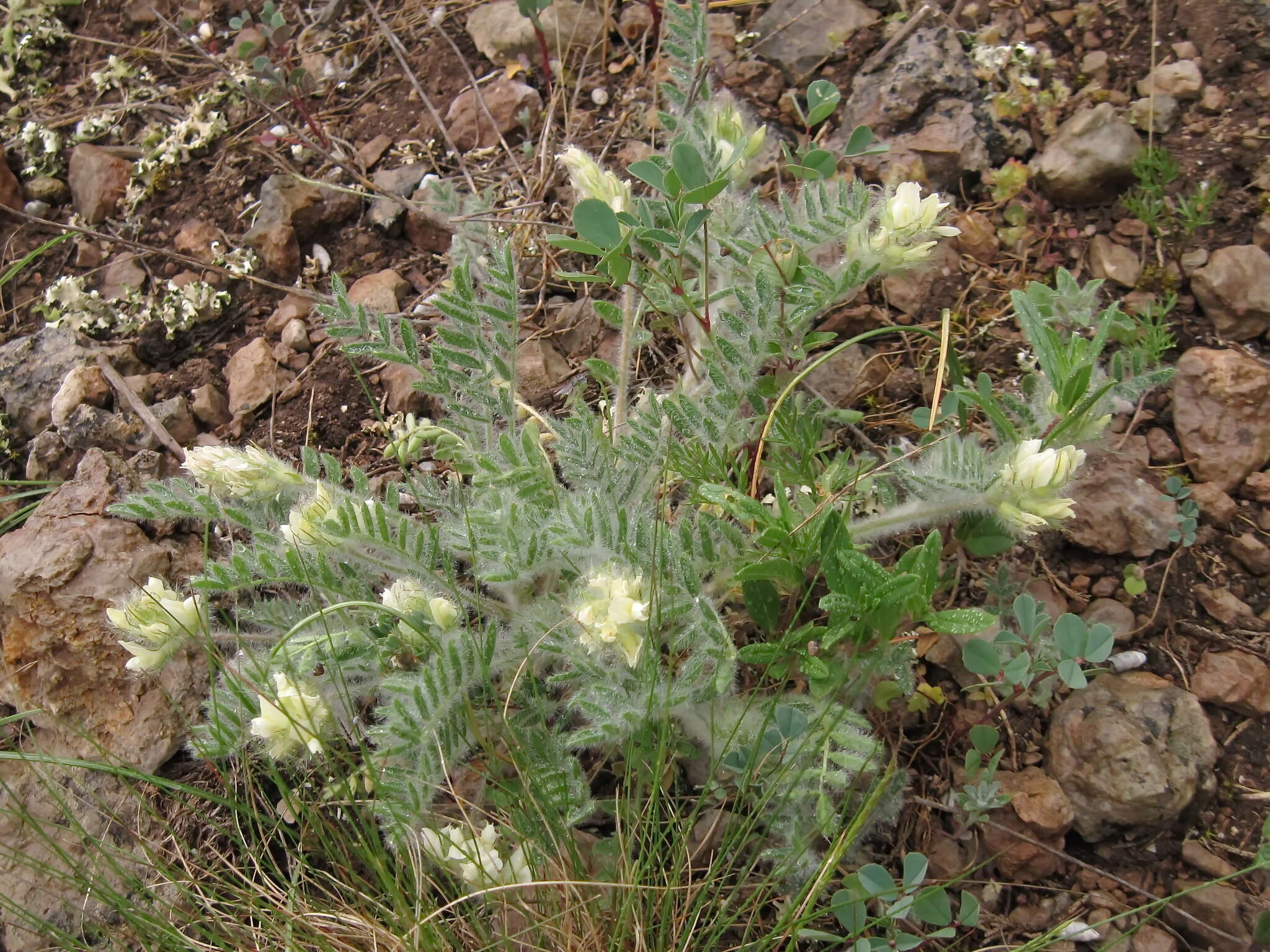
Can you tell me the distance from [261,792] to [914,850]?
49.1 inches

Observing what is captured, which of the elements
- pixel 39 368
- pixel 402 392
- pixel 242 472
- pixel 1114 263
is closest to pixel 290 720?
pixel 242 472

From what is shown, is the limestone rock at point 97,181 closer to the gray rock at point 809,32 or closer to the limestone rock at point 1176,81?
the gray rock at point 809,32

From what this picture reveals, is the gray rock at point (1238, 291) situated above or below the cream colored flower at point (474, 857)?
above

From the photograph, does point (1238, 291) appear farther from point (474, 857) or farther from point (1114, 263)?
point (474, 857)

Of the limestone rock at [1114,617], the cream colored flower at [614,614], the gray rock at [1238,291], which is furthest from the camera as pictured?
the gray rock at [1238,291]

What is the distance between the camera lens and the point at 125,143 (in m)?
3.19

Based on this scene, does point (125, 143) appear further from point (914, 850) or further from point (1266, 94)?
point (1266, 94)

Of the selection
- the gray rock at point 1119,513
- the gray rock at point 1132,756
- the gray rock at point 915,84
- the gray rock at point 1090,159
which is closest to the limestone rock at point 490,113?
the gray rock at point 915,84

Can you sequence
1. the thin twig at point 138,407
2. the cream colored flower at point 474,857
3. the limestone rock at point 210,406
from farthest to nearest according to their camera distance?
the limestone rock at point 210,406, the thin twig at point 138,407, the cream colored flower at point 474,857

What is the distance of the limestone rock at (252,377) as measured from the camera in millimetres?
2635

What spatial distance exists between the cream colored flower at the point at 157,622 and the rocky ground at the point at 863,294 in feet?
1.06

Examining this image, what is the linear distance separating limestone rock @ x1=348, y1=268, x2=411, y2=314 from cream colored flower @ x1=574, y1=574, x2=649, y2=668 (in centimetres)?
136

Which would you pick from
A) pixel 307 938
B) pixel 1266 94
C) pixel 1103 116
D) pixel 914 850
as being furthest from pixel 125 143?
pixel 1266 94

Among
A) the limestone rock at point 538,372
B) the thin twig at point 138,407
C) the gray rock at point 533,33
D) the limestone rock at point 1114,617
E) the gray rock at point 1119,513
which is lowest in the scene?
the limestone rock at point 1114,617
